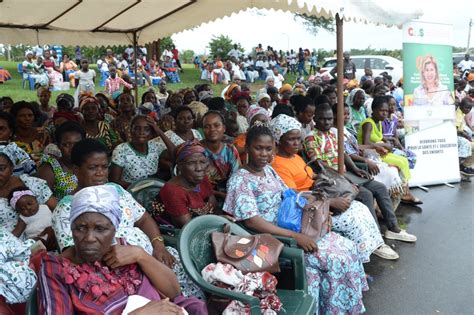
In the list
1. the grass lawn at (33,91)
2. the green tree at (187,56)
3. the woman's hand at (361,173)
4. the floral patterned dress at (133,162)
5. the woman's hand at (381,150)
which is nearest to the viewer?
the floral patterned dress at (133,162)

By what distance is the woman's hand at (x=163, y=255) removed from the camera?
267 cm

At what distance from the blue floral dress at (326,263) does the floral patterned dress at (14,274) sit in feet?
4.62

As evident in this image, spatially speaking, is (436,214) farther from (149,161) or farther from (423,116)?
(149,161)

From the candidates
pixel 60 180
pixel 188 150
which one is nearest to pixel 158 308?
pixel 188 150

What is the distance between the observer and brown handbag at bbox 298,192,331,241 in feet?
10.2

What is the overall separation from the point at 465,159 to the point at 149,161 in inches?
232

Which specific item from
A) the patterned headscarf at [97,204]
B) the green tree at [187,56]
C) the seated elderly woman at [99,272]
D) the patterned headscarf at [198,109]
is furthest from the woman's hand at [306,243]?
the green tree at [187,56]

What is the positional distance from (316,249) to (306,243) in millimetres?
85

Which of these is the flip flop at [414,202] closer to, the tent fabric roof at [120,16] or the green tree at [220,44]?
the tent fabric roof at [120,16]

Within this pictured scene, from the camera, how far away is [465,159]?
7645mm

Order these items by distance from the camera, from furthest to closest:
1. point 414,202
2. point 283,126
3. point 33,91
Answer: point 33,91 → point 414,202 → point 283,126

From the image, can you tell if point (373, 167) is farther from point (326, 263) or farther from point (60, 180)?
point (60, 180)

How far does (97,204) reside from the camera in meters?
1.90

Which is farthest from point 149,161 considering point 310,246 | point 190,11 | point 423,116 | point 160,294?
point 423,116
